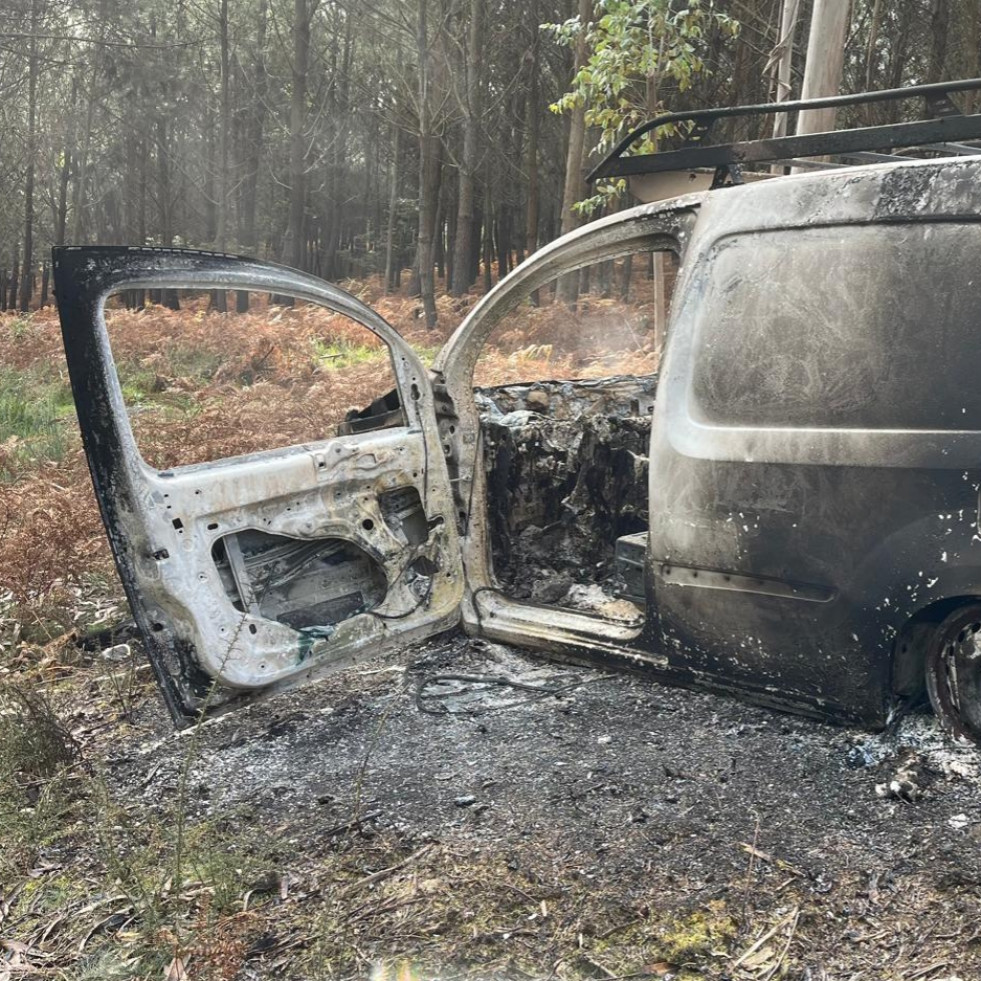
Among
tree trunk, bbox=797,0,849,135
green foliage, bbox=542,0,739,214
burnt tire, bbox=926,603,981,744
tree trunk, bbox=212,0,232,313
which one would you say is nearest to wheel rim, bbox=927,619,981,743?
burnt tire, bbox=926,603,981,744

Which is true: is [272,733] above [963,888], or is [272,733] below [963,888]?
below

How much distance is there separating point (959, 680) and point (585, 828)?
1224 mm

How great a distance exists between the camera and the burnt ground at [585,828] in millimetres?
2475

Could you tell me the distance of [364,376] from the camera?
10.6m

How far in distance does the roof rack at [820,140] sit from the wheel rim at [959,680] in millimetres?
1544

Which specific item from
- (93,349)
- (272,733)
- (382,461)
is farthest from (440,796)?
(93,349)

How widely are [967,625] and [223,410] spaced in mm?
6919

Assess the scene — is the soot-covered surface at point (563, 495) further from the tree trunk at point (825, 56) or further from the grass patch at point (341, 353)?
the grass patch at point (341, 353)

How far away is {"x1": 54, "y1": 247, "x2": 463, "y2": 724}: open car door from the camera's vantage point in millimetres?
3170

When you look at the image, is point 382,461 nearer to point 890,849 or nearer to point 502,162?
point 890,849

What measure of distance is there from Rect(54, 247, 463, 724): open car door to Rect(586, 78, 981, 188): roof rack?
4.16 ft

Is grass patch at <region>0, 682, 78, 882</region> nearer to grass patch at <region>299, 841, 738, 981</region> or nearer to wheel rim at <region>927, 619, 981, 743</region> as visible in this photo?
grass patch at <region>299, 841, 738, 981</region>

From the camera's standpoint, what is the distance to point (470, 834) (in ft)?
9.96

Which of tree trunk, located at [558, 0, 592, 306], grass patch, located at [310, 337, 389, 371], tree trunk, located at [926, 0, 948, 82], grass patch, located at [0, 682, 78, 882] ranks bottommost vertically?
grass patch, located at [0, 682, 78, 882]
